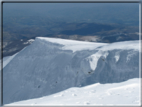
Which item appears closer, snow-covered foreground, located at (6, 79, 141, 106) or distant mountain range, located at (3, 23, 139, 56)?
snow-covered foreground, located at (6, 79, 141, 106)

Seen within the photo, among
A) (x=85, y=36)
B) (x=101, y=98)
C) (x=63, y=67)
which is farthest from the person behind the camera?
(x=85, y=36)

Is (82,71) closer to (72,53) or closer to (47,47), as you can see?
(72,53)

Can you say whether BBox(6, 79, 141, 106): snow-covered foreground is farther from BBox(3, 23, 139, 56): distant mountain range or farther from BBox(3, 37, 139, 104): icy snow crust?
BBox(3, 23, 139, 56): distant mountain range

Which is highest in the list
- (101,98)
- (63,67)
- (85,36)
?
(85,36)

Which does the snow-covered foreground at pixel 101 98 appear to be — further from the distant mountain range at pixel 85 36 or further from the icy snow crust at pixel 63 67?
the distant mountain range at pixel 85 36

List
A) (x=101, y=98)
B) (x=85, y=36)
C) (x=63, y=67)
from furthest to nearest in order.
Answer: (x=85, y=36)
(x=63, y=67)
(x=101, y=98)

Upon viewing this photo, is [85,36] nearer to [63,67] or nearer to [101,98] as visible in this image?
[63,67]

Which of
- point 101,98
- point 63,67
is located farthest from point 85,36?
point 101,98

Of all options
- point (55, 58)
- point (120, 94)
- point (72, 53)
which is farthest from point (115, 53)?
point (120, 94)

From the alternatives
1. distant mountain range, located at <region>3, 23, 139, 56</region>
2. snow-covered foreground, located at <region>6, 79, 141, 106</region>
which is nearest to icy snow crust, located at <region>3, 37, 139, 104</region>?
snow-covered foreground, located at <region>6, 79, 141, 106</region>
